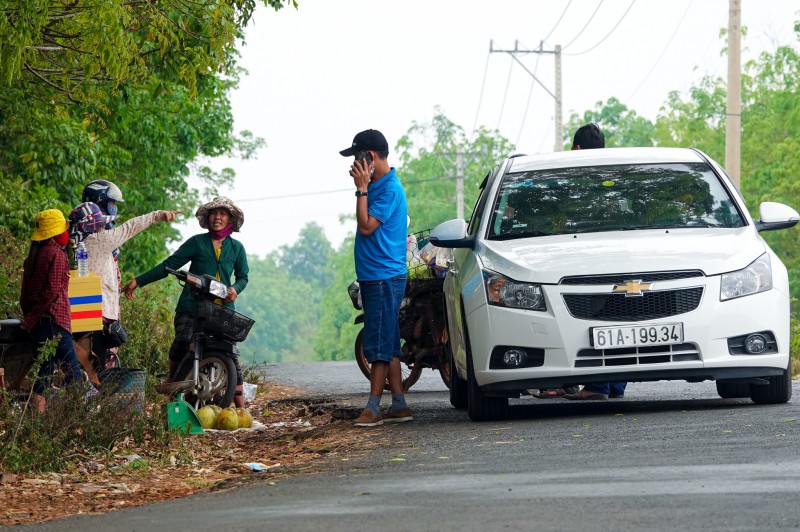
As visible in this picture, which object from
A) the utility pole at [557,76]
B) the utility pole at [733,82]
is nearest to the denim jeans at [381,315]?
the utility pole at [733,82]

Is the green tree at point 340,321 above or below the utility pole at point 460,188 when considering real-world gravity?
below

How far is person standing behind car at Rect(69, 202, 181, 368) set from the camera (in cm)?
1248

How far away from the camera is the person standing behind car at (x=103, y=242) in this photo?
12484mm

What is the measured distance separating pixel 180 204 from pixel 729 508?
37.8m

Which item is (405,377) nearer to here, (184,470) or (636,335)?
(636,335)

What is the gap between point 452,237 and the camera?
10.9 meters

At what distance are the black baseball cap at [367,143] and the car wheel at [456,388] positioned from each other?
6.75 ft

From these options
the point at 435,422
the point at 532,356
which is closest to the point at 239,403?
the point at 435,422

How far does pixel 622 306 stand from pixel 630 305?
53 mm

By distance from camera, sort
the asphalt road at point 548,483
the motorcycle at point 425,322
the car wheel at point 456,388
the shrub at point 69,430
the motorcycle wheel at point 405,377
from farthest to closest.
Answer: the motorcycle wheel at point 405,377
the motorcycle at point 425,322
the car wheel at point 456,388
the shrub at point 69,430
the asphalt road at point 548,483

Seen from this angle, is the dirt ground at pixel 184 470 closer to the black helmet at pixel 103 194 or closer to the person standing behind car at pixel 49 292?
the person standing behind car at pixel 49 292

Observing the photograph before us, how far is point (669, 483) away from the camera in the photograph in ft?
22.8

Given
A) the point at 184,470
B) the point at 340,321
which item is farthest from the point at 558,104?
the point at 340,321

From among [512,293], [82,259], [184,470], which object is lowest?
[184,470]
